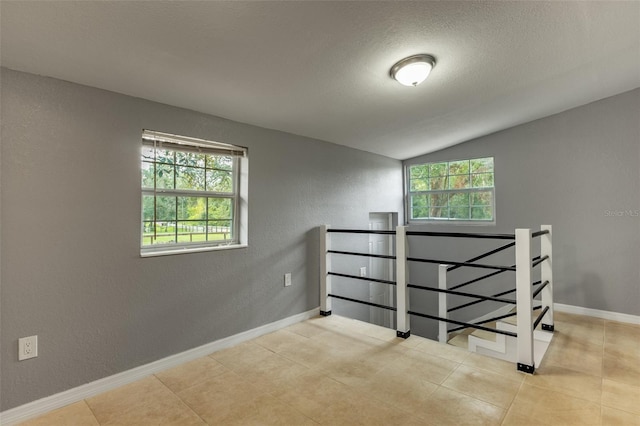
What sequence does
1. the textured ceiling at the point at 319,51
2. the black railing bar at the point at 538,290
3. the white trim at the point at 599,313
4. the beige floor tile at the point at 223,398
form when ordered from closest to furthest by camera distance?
the textured ceiling at the point at 319,51
the beige floor tile at the point at 223,398
the black railing bar at the point at 538,290
the white trim at the point at 599,313

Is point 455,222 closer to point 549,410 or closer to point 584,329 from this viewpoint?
point 584,329

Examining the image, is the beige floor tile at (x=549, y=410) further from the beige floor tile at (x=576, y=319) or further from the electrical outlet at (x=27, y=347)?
the electrical outlet at (x=27, y=347)

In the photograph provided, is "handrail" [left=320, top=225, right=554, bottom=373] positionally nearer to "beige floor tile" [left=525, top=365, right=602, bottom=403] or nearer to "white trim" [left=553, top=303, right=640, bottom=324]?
"beige floor tile" [left=525, top=365, right=602, bottom=403]

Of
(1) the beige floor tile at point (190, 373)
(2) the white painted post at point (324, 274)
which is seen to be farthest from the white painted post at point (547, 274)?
(1) the beige floor tile at point (190, 373)

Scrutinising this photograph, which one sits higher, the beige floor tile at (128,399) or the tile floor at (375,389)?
the tile floor at (375,389)

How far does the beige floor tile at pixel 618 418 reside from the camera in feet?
5.31

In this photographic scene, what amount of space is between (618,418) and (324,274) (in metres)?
2.39

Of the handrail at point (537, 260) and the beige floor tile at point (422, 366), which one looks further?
the handrail at point (537, 260)

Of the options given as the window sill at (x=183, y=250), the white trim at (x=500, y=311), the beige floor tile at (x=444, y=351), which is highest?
the window sill at (x=183, y=250)

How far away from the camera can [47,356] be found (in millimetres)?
1800

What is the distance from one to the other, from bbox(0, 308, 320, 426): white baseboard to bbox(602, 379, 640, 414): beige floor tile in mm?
2477

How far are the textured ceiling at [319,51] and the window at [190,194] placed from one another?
1.07 feet

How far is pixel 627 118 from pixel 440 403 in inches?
143

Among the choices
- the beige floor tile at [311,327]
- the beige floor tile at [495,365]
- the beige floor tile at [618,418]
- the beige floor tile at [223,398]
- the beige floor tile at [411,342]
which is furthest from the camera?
the beige floor tile at [311,327]
